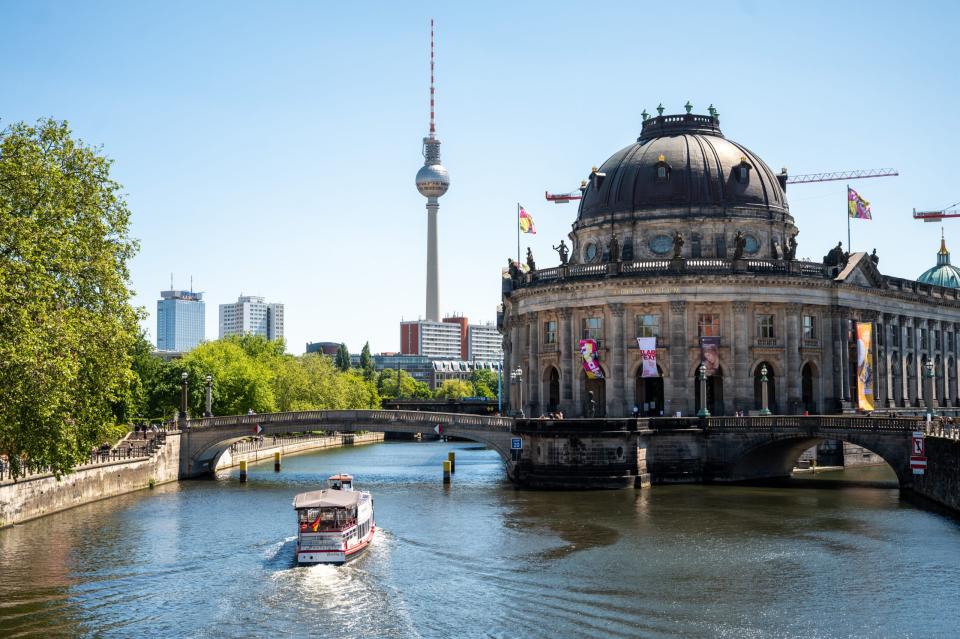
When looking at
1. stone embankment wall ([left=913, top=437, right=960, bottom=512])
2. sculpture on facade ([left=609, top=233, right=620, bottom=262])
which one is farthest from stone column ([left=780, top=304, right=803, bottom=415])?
stone embankment wall ([left=913, top=437, right=960, bottom=512])

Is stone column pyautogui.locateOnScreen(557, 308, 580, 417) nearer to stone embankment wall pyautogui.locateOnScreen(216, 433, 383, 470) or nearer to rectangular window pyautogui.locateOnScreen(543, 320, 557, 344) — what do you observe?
rectangular window pyautogui.locateOnScreen(543, 320, 557, 344)

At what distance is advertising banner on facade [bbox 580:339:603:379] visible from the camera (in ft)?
323

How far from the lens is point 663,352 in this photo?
9831cm

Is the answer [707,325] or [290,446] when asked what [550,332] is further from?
[290,446]

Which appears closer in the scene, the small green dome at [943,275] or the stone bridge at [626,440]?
the stone bridge at [626,440]

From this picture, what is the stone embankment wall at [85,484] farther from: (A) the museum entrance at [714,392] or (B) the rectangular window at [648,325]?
(A) the museum entrance at [714,392]

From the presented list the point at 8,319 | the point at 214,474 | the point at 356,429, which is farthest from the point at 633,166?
the point at 8,319

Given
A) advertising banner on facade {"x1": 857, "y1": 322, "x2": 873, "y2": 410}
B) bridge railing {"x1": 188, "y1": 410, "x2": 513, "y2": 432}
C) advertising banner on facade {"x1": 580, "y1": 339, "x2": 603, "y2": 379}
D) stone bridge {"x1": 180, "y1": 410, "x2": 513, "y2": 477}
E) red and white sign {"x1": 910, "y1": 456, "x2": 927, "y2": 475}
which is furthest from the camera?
advertising banner on facade {"x1": 857, "y1": 322, "x2": 873, "y2": 410}

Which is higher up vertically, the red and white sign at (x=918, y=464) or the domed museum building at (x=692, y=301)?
the domed museum building at (x=692, y=301)

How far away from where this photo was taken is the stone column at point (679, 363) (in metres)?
97.6

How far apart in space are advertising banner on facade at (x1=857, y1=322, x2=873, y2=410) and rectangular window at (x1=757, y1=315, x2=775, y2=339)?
8811 mm

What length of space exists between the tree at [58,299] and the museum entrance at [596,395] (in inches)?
1864

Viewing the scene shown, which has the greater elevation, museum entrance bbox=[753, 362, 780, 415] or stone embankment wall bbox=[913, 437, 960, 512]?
museum entrance bbox=[753, 362, 780, 415]

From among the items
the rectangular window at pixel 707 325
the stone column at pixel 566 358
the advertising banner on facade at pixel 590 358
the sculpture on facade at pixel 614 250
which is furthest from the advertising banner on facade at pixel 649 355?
the sculpture on facade at pixel 614 250
